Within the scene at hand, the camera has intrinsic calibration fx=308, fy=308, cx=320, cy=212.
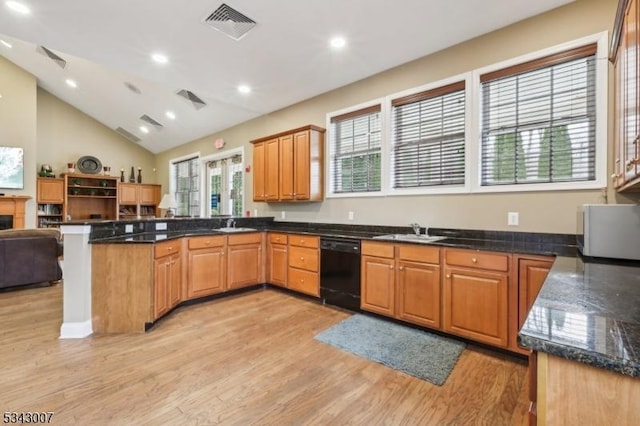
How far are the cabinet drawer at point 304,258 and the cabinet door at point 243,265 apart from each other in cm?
60

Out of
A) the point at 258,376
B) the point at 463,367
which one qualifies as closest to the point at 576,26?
the point at 463,367

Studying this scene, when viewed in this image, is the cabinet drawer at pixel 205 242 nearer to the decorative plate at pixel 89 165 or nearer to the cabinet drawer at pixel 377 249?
the cabinet drawer at pixel 377 249

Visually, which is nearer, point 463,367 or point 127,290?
point 463,367

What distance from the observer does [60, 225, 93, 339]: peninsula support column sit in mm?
2975

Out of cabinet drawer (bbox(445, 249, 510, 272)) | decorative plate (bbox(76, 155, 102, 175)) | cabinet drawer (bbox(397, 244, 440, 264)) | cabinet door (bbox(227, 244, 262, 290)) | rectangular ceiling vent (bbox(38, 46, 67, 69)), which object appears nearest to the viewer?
cabinet drawer (bbox(445, 249, 510, 272))

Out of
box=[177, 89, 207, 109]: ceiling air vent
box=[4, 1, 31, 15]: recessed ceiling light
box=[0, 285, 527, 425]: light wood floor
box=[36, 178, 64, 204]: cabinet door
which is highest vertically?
box=[177, 89, 207, 109]: ceiling air vent

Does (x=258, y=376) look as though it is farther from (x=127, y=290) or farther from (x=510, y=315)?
(x=510, y=315)

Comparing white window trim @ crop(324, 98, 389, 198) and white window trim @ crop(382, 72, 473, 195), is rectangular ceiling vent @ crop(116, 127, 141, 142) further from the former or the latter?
white window trim @ crop(382, 72, 473, 195)

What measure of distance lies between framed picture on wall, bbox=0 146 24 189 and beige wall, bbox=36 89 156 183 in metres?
1.30

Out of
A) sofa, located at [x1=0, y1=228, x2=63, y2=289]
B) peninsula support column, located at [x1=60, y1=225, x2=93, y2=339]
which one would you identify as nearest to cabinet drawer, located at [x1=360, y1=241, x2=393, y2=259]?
peninsula support column, located at [x1=60, y1=225, x2=93, y2=339]

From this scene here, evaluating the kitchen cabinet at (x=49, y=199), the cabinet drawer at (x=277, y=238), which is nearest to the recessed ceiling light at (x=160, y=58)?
the cabinet drawer at (x=277, y=238)

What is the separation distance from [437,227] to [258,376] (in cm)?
236

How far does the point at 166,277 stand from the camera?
3.44 meters

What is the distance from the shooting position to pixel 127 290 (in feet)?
10.2
